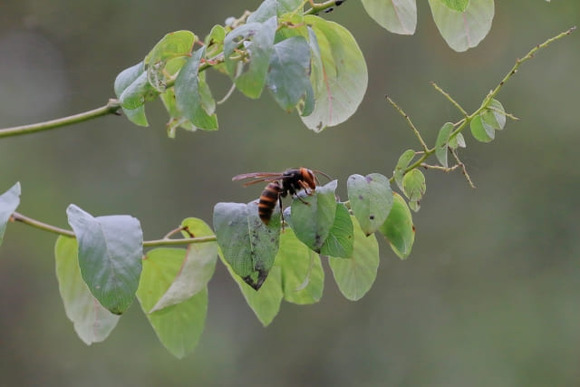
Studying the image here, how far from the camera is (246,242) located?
2.02 ft

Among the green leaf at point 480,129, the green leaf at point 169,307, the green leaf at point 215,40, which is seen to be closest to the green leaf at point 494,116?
the green leaf at point 480,129

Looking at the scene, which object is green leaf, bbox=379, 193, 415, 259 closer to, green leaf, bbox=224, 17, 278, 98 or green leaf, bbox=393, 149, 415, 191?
green leaf, bbox=393, 149, 415, 191

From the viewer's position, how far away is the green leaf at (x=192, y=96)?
62cm

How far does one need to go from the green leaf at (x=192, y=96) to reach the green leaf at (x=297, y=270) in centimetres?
15

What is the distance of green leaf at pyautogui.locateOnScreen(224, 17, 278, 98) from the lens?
52 centimetres

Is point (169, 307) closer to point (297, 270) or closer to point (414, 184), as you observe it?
point (297, 270)

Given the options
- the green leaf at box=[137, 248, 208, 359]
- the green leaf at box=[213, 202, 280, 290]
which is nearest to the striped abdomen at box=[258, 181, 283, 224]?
the green leaf at box=[213, 202, 280, 290]

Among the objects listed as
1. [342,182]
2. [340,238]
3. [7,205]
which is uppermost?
[7,205]

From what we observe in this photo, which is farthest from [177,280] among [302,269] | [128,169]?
[128,169]

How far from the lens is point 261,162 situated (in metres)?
3.57

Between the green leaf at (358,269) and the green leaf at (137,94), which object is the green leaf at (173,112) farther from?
the green leaf at (358,269)

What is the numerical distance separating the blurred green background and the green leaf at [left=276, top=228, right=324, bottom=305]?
2629 mm

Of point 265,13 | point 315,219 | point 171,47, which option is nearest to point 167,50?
point 171,47

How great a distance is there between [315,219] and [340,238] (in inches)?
1.3
